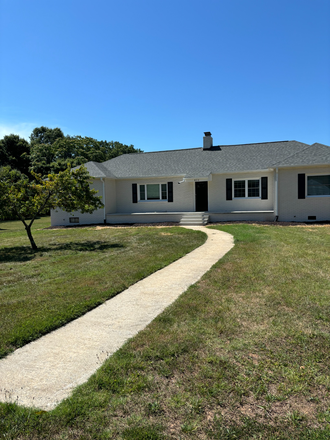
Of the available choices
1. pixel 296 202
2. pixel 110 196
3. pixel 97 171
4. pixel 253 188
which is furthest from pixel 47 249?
pixel 296 202

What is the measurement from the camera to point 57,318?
4.09 metres

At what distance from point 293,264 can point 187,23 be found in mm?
11683

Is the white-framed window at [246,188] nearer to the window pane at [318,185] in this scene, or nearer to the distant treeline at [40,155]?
the window pane at [318,185]

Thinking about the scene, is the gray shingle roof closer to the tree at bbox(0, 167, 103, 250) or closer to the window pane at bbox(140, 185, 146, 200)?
the window pane at bbox(140, 185, 146, 200)

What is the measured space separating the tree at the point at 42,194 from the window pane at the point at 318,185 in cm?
1205

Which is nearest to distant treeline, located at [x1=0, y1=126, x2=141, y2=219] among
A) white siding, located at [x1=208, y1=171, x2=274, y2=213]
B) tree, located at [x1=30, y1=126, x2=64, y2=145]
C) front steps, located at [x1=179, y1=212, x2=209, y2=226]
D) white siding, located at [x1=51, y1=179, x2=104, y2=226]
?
tree, located at [x1=30, y1=126, x2=64, y2=145]

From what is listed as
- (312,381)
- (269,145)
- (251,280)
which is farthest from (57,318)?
(269,145)

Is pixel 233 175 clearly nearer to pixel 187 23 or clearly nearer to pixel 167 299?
pixel 187 23

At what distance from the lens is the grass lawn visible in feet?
6.92

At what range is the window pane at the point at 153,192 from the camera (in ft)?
65.1

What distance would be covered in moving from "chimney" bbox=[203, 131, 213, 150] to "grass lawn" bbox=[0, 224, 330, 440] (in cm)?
1856

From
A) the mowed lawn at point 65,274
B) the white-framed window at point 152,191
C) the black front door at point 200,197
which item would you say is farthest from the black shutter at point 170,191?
the mowed lawn at point 65,274

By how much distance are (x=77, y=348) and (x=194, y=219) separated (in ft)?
46.5

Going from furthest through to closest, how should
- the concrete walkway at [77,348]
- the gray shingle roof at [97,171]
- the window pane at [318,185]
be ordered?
1. the gray shingle roof at [97,171]
2. the window pane at [318,185]
3. the concrete walkway at [77,348]
